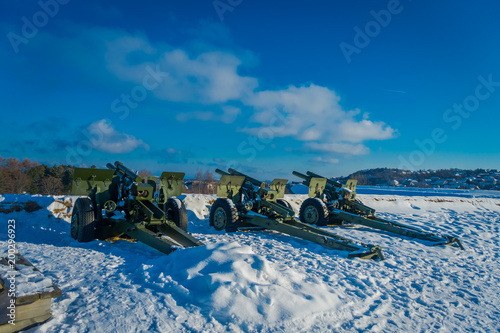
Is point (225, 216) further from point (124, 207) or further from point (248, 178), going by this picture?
point (124, 207)

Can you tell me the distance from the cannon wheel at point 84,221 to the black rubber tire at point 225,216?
330 cm

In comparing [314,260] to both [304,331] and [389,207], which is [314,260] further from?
[389,207]

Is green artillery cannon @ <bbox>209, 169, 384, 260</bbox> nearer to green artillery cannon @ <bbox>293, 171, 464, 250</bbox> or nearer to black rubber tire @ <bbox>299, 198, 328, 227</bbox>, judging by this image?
black rubber tire @ <bbox>299, 198, 328, 227</bbox>

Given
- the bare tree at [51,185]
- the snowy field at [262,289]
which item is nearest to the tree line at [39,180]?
the bare tree at [51,185]

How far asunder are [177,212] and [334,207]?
5.54m

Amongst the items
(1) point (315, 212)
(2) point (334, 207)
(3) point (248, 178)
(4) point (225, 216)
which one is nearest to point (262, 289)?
(4) point (225, 216)

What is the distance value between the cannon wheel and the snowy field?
0.59ft

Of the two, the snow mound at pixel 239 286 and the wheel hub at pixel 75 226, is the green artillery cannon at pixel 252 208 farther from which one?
the wheel hub at pixel 75 226

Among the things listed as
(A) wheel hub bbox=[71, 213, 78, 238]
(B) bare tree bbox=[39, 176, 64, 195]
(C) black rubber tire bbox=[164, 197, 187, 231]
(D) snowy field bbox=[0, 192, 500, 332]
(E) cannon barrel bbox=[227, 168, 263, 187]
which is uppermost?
(E) cannon barrel bbox=[227, 168, 263, 187]

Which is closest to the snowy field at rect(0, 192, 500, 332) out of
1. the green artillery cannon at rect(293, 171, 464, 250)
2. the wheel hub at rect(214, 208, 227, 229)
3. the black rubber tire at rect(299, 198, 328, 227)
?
the wheel hub at rect(214, 208, 227, 229)

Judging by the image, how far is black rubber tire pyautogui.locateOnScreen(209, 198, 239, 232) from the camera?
27.3 ft

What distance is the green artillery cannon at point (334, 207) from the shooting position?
9.29 meters

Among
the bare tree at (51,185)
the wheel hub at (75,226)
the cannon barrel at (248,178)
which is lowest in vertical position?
the wheel hub at (75,226)

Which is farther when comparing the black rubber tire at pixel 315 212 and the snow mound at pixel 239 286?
the black rubber tire at pixel 315 212
